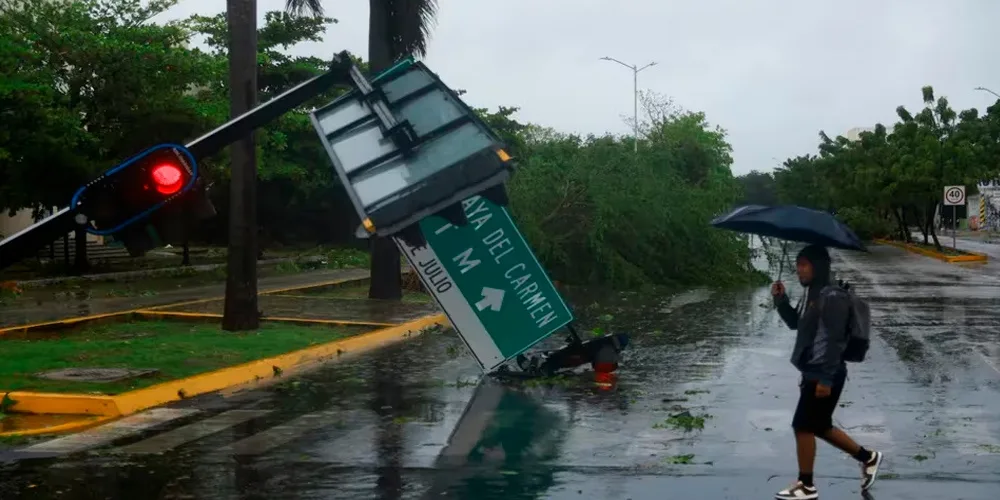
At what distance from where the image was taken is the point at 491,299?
12.4 metres

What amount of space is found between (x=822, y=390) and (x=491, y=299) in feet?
17.6

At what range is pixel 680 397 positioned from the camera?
39.6 feet

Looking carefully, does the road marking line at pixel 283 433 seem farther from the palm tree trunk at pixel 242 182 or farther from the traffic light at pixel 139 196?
the palm tree trunk at pixel 242 182

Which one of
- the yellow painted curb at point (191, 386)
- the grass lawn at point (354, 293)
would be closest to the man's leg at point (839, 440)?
the yellow painted curb at point (191, 386)

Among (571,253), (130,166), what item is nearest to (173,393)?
(130,166)

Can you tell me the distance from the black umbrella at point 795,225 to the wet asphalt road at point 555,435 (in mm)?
1668

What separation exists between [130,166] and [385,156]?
2904 mm

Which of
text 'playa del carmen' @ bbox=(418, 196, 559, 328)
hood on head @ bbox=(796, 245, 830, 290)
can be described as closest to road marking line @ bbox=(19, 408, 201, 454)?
text 'playa del carmen' @ bbox=(418, 196, 559, 328)

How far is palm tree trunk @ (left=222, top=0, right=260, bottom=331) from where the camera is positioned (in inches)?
677

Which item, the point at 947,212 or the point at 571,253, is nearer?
the point at 571,253

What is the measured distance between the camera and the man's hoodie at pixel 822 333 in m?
7.43

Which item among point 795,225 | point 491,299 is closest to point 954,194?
point 491,299

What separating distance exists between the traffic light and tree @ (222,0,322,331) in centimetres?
1049

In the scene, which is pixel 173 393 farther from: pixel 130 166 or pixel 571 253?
pixel 571 253
